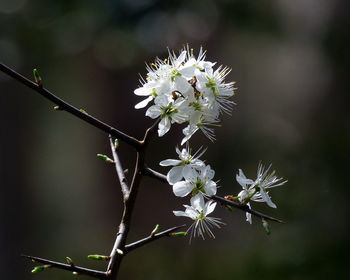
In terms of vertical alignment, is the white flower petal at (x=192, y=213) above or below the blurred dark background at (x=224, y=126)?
below

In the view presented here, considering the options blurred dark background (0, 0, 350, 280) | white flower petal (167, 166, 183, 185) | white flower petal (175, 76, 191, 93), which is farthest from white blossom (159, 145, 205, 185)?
blurred dark background (0, 0, 350, 280)

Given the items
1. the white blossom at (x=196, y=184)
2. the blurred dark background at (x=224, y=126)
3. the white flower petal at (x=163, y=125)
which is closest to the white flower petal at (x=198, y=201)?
the white blossom at (x=196, y=184)

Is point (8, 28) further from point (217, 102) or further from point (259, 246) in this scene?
point (217, 102)

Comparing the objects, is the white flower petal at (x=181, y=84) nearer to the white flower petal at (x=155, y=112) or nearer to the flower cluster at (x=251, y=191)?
the white flower petal at (x=155, y=112)

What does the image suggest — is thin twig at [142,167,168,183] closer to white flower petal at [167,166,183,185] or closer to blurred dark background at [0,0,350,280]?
white flower petal at [167,166,183,185]

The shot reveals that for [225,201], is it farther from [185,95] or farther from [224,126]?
[224,126]
